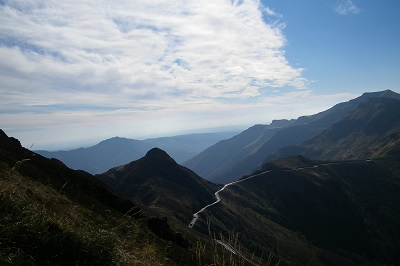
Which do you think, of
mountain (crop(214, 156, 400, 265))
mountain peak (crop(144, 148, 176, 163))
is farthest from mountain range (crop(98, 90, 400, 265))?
mountain peak (crop(144, 148, 176, 163))

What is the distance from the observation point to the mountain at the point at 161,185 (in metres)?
110

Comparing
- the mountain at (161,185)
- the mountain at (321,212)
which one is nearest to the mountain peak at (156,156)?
the mountain at (161,185)

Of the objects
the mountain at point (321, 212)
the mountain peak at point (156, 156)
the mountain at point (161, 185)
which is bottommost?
the mountain at point (321, 212)

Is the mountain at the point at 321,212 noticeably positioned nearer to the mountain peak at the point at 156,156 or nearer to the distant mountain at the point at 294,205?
the distant mountain at the point at 294,205

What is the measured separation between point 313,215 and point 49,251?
162030 millimetres

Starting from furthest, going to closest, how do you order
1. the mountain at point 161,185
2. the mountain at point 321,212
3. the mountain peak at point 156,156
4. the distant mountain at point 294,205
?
the mountain peak at point 156,156
the mountain at point 161,185
the mountain at point 321,212
the distant mountain at point 294,205

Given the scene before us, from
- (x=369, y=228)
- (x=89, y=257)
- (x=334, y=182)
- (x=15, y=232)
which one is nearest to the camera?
(x=15, y=232)

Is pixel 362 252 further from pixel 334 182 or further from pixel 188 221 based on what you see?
pixel 188 221

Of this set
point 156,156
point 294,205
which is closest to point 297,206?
point 294,205

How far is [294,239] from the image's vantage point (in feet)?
368

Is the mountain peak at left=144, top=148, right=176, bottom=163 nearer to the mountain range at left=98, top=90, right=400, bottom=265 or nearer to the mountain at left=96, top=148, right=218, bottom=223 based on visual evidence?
the mountain at left=96, top=148, right=218, bottom=223

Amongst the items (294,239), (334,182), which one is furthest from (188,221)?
(334,182)

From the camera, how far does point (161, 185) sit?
429ft

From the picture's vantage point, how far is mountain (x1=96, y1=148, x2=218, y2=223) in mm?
109500
